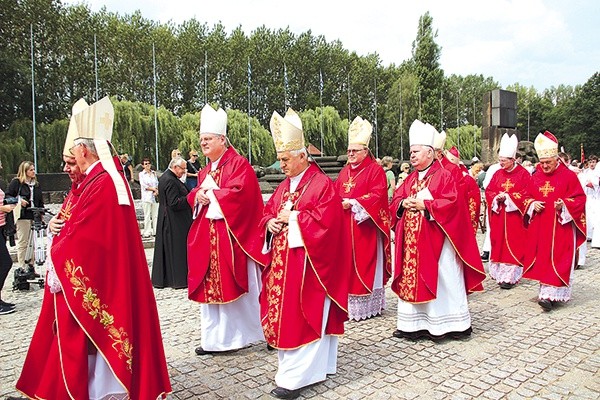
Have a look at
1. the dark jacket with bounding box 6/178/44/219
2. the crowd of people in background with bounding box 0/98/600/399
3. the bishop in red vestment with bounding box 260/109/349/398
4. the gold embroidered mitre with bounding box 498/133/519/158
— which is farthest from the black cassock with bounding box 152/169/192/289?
the gold embroidered mitre with bounding box 498/133/519/158

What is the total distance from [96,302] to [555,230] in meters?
5.94

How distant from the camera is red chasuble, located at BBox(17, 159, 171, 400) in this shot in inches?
132

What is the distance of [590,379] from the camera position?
457 centimetres

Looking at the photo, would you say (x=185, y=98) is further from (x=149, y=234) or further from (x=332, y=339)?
(x=332, y=339)

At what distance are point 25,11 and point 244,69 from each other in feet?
68.3

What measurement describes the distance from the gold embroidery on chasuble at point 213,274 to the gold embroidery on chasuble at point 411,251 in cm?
198

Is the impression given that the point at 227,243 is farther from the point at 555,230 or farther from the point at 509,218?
the point at 509,218

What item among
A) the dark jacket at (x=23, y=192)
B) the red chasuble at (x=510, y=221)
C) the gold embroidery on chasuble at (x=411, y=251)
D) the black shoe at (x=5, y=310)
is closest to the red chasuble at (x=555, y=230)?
the red chasuble at (x=510, y=221)

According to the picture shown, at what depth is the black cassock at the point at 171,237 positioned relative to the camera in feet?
27.5

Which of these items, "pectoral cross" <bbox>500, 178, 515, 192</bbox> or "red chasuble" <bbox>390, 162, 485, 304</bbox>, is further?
"pectoral cross" <bbox>500, 178, 515, 192</bbox>

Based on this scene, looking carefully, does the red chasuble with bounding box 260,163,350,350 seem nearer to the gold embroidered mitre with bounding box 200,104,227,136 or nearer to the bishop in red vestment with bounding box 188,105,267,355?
the bishop in red vestment with bounding box 188,105,267,355

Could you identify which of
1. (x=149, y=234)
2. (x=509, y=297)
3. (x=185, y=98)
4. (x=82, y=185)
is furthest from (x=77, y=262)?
(x=185, y=98)

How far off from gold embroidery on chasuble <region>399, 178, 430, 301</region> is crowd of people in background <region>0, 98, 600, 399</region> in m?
0.02

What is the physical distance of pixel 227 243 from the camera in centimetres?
533
